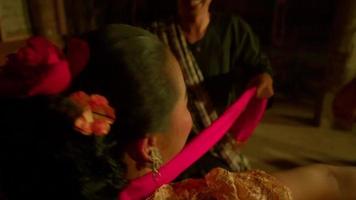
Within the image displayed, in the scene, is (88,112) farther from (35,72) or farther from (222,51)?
(222,51)

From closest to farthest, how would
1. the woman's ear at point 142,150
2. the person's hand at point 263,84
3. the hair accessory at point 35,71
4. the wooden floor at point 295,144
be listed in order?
the hair accessory at point 35,71 → the woman's ear at point 142,150 → the person's hand at point 263,84 → the wooden floor at point 295,144

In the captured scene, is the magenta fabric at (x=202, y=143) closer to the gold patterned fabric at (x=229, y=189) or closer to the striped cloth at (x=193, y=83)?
the gold patterned fabric at (x=229, y=189)

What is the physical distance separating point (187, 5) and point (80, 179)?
1.23 m

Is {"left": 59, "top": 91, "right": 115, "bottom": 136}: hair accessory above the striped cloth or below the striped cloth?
above

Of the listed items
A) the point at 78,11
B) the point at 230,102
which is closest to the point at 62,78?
the point at 230,102

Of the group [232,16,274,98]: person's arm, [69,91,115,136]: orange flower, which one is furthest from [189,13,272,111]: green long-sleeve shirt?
[69,91,115,136]: orange flower

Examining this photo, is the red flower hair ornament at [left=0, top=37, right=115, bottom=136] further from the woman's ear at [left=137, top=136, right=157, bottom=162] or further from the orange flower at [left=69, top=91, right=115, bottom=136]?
the woman's ear at [left=137, top=136, right=157, bottom=162]

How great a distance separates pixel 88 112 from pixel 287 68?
4.40 metres

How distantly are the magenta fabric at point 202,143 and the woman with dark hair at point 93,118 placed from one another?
1 centimetres

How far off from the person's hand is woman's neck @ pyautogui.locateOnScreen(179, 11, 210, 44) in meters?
0.33

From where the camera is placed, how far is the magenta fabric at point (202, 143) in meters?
0.96

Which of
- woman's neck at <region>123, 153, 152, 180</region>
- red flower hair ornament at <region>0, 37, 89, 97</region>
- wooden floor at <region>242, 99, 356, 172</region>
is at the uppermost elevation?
red flower hair ornament at <region>0, 37, 89, 97</region>

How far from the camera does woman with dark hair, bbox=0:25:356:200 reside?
0.70 meters

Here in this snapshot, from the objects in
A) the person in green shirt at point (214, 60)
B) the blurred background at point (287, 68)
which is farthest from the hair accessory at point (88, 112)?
the person in green shirt at point (214, 60)
